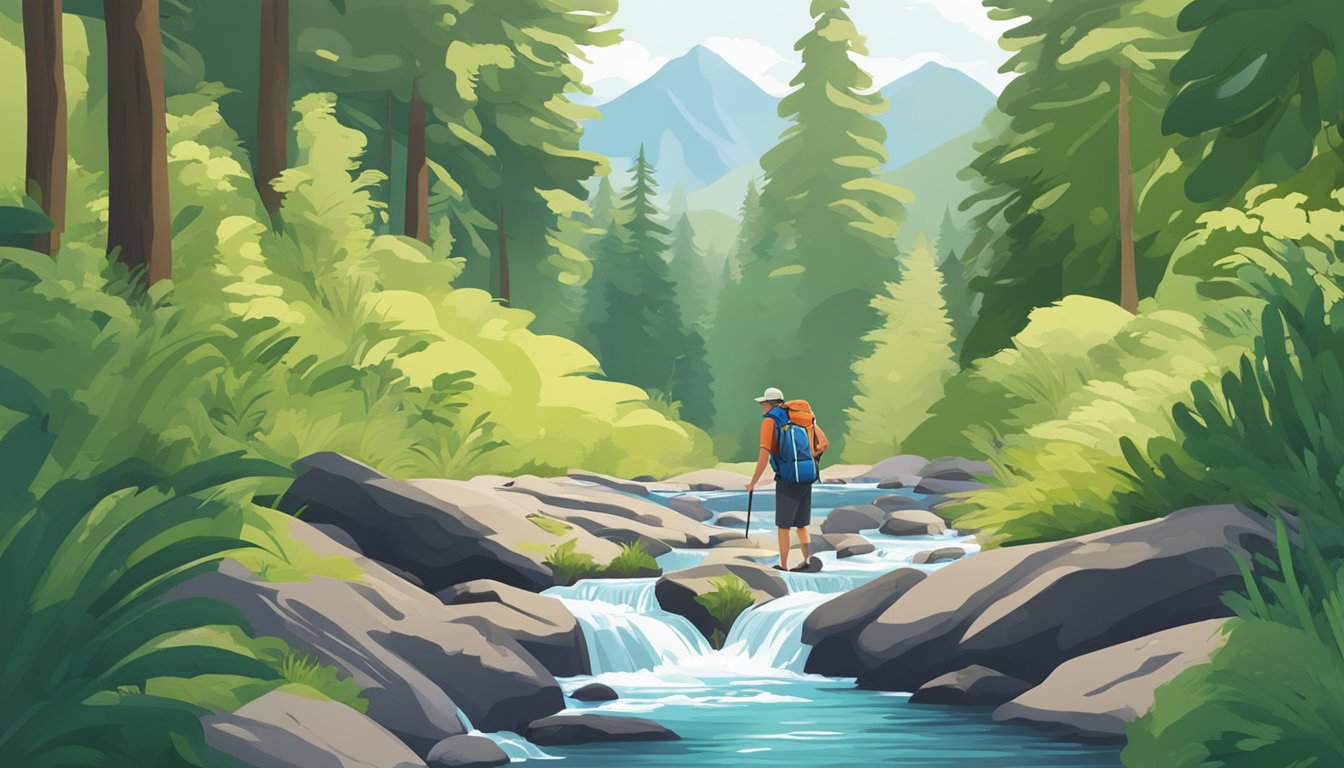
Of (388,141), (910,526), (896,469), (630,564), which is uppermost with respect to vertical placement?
(388,141)

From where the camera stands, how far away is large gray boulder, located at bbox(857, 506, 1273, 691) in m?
9.20

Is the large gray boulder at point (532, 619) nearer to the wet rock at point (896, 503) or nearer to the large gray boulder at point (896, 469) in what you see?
the wet rock at point (896, 503)

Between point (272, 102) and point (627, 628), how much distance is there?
1202cm

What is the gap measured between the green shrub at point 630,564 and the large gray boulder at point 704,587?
95 cm

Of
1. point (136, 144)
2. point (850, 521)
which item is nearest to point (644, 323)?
point (850, 521)

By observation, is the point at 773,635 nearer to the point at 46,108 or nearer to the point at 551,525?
the point at 551,525

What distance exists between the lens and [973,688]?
31.3 ft

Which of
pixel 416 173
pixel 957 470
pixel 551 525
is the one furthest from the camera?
pixel 416 173

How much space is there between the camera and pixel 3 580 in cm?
461

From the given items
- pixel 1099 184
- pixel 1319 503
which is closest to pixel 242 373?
pixel 1319 503

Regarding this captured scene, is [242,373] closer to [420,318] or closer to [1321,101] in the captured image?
[1321,101]

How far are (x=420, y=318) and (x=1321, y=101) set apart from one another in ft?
46.5

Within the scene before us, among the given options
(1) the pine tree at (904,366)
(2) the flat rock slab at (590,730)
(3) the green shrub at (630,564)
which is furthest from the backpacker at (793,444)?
(1) the pine tree at (904,366)

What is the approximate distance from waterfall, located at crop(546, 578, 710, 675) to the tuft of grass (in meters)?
0.96
